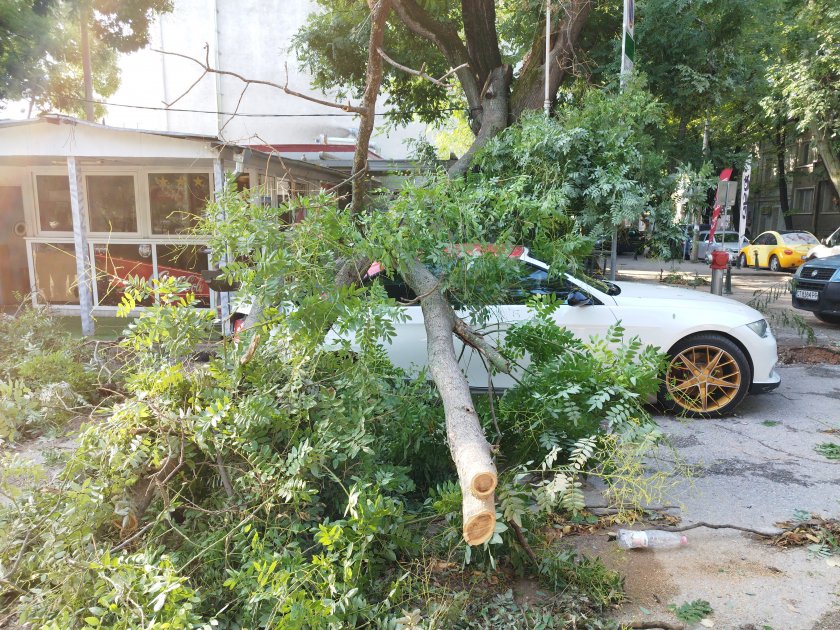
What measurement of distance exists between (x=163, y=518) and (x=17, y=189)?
10880 millimetres

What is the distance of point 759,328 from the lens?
5.77 metres

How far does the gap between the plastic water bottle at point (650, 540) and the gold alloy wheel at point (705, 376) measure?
2.20m

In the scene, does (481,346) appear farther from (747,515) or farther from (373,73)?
(373,73)

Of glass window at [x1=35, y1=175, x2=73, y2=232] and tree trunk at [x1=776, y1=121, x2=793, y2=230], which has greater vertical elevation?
tree trunk at [x1=776, y1=121, x2=793, y2=230]

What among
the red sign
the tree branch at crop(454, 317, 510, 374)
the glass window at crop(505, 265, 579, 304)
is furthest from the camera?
the red sign

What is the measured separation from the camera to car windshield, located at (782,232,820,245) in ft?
71.8

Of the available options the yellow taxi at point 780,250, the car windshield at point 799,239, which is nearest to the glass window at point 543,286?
the yellow taxi at point 780,250

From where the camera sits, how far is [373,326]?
134 inches

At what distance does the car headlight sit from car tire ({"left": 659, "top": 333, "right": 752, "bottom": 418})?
224 mm

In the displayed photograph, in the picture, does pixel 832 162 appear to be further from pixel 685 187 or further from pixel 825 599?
pixel 825 599

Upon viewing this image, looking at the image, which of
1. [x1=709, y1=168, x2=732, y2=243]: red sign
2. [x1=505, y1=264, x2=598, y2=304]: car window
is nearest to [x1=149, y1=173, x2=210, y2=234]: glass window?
[x1=505, y1=264, x2=598, y2=304]: car window

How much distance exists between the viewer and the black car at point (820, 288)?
9.54 m

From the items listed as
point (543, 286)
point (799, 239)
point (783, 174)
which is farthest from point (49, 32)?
point (783, 174)

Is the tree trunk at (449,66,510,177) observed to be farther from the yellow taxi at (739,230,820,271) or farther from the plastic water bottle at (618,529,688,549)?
the yellow taxi at (739,230,820,271)
